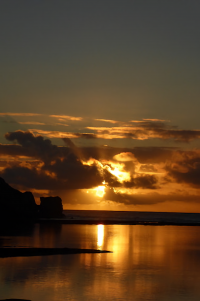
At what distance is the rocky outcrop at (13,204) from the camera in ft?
543

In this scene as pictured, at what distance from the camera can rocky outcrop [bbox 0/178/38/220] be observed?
543ft

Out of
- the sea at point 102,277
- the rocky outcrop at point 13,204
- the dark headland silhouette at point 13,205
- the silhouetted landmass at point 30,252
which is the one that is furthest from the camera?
the rocky outcrop at point 13,204

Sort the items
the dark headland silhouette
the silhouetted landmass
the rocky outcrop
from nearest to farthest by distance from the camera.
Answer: the silhouetted landmass < the dark headland silhouette < the rocky outcrop

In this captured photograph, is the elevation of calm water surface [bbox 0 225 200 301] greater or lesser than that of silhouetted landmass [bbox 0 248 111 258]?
lesser

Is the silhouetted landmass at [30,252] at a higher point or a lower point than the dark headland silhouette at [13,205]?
lower

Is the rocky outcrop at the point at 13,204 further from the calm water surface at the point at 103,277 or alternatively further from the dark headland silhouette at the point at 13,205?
the calm water surface at the point at 103,277

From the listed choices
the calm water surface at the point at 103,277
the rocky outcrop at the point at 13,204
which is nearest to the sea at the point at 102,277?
the calm water surface at the point at 103,277

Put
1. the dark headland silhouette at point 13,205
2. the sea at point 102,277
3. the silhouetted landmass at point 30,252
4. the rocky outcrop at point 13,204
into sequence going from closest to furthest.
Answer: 1. the sea at point 102,277
2. the silhouetted landmass at point 30,252
3. the dark headland silhouette at point 13,205
4. the rocky outcrop at point 13,204

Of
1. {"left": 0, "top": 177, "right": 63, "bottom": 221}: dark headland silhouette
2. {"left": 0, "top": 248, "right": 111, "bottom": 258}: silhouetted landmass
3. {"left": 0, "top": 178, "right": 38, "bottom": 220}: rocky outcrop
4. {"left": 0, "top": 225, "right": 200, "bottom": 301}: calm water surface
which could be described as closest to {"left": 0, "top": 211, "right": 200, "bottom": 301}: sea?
{"left": 0, "top": 225, "right": 200, "bottom": 301}: calm water surface

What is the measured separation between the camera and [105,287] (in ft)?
128

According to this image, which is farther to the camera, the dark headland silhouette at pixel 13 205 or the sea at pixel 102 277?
the dark headland silhouette at pixel 13 205

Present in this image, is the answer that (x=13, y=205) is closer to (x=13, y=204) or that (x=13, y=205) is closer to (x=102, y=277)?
(x=13, y=204)

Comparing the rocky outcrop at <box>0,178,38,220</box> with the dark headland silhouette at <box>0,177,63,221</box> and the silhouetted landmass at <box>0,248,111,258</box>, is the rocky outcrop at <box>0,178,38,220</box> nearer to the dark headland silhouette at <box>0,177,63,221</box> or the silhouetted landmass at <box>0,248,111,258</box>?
the dark headland silhouette at <box>0,177,63,221</box>

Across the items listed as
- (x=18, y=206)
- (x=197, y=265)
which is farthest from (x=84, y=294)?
(x=18, y=206)
